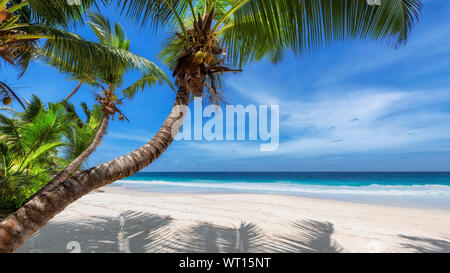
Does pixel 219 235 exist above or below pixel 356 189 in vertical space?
above

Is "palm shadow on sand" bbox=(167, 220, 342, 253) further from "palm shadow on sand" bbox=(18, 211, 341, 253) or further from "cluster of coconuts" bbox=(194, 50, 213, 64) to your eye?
"cluster of coconuts" bbox=(194, 50, 213, 64)

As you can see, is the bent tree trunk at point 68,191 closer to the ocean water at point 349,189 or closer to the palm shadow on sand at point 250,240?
the palm shadow on sand at point 250,240

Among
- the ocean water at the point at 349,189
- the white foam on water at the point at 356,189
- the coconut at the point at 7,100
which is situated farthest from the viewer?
the white foam on water at the point at 356,189

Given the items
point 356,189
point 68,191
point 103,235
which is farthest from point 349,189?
point 68,191

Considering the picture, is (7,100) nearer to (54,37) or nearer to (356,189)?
(54,37)

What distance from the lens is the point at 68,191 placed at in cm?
173

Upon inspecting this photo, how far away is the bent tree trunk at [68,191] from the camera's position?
1486mm

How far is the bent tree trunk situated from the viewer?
4.88 feet

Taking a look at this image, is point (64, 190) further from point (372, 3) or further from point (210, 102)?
point (372, 3)

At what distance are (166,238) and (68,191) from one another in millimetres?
2086

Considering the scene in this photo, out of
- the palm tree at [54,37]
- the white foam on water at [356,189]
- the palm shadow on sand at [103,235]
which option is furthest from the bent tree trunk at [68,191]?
the white foam on water at [356,189]

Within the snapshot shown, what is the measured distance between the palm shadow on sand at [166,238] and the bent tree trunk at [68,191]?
1.53m

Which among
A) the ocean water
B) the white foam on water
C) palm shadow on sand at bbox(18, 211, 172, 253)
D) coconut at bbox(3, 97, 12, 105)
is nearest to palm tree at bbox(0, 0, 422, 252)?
palm shadow on sand at bbox(18, 211, 172, 253)

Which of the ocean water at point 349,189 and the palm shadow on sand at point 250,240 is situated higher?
the palm shadow on sand at point 250,240
